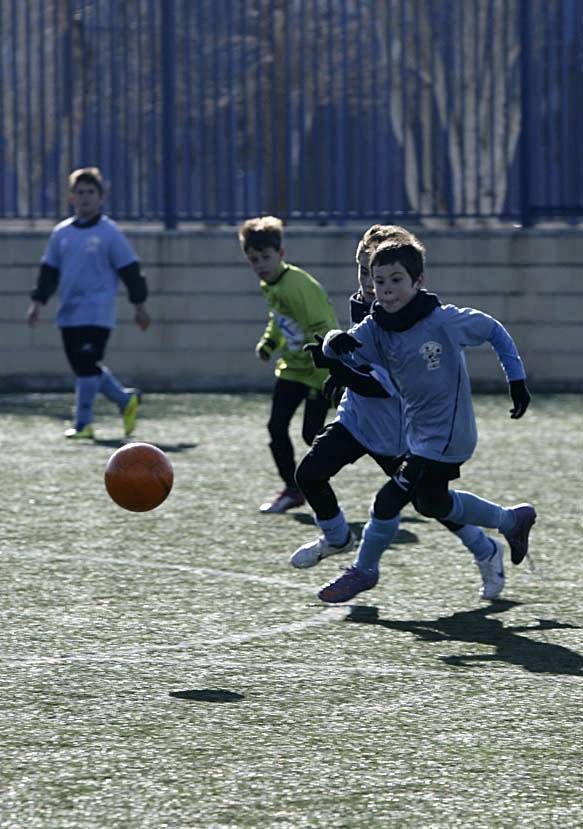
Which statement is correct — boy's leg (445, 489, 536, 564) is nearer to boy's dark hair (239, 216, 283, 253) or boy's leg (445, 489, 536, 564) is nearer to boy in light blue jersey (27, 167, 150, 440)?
boy's dark hair (239, 216, 283, 253)

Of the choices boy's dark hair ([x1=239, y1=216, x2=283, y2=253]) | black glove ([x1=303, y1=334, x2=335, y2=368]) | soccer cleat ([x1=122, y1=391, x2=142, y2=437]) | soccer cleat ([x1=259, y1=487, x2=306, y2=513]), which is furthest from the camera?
soccer cleat ([x1=122, y1=391, x2=142, y2=437])

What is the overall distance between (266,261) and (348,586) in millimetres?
2595

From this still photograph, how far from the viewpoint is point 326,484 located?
7781 millimetres

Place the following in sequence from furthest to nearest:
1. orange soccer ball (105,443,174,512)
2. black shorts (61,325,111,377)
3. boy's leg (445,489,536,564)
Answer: black shorts (61,325,111,377), orange soccer ball (105,443,174,512), boy's leg (445,489,536,564)

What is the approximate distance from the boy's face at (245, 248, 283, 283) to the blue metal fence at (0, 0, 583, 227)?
22.6ft

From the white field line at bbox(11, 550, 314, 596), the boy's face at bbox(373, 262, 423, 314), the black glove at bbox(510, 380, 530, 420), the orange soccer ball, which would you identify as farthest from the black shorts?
the black glove at bbox(510, 380, 530, 420)

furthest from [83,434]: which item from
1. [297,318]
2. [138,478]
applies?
[138,478]

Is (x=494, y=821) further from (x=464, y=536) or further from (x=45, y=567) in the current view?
(x=45, y=567)

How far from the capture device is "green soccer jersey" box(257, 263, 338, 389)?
31.2 ft

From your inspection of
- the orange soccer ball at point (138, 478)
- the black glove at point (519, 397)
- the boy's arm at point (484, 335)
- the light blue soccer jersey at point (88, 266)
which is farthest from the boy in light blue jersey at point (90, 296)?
the black glove at point (519, 397)

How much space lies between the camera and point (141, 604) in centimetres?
736

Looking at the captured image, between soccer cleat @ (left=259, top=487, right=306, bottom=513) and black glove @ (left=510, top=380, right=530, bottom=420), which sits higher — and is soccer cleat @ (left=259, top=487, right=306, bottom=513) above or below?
below

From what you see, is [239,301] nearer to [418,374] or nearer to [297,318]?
[297,318]

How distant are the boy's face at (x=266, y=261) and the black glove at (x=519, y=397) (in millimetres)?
2690
